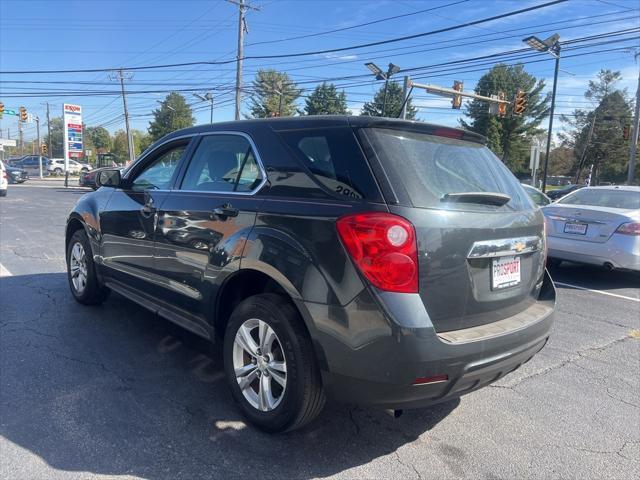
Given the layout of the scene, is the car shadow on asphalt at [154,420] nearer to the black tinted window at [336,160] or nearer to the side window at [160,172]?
the side window at [160,172]

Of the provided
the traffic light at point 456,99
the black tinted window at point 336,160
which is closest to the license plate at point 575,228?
the black tinted window at point 336,160

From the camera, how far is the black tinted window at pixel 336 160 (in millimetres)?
2477

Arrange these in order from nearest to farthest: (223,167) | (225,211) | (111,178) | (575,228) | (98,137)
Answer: (225,211) → (223,167) → (111,178) → (575,228) → (98,137)

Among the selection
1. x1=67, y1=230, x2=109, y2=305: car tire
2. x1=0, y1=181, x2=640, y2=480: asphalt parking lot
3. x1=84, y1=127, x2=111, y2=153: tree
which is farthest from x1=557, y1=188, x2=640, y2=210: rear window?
x1=84, y1=127, x2=111, y2=153: tree

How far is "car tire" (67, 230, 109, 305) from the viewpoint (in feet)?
16.0

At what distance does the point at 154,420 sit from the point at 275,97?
4627 centimetres

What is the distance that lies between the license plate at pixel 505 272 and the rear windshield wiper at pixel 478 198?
13.0 inches

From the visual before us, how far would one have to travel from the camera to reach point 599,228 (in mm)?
6977

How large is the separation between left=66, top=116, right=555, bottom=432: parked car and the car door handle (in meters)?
0.01

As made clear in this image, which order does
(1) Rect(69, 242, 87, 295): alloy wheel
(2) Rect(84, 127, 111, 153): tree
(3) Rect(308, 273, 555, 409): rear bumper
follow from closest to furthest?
(3) Rect(308, 273, 555, 409): rear bumper → (1) Rect(69, 242, 87, 295): alloy wheel → (2) Rect(84, 127, 111, 153): tree

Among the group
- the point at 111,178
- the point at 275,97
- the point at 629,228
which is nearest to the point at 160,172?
the point at 111,178

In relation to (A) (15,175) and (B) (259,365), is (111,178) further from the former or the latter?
(A) (15,175)

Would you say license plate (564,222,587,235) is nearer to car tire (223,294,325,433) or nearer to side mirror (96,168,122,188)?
car tire (223,294,325,433)

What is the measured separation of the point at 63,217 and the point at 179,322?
11626 millimetres
